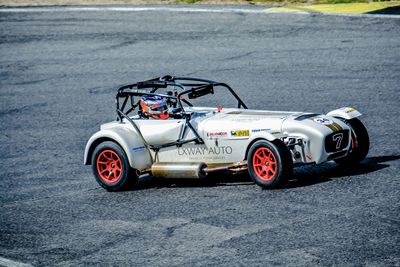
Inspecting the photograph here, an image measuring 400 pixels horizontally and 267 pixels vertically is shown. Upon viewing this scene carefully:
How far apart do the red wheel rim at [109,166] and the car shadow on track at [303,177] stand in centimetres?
32

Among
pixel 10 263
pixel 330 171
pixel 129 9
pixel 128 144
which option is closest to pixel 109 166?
pixel 128 144

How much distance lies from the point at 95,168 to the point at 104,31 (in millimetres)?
11924

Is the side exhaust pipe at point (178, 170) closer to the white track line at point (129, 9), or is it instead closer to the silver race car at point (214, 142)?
the silver race car at point (214, 142)

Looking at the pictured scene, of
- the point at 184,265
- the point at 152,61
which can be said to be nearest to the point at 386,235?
the point at 184,265

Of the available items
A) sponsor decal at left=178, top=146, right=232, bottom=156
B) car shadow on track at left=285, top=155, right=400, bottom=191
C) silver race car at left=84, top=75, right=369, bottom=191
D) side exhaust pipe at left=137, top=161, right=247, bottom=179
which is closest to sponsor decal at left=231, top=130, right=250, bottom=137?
silver race car at left=84, top=75, right=369, bottom=191

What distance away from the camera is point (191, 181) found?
1201cm

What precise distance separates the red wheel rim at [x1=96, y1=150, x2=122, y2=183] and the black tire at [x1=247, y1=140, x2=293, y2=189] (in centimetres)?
188

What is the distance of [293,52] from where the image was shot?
19.9m

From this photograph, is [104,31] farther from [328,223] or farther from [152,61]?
[328,223]

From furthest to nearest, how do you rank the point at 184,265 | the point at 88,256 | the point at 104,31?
the point at 104,31, the point at 88,256, the point at 184,265

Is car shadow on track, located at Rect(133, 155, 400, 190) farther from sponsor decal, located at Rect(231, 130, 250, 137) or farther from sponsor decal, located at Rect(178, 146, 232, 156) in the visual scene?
sponsor decal, located at Rect(231, 130, 250, 137)

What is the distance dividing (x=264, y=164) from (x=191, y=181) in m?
1.51

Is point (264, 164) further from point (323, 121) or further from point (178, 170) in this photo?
point (178, 170)

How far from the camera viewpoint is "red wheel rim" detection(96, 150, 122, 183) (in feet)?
38.8
